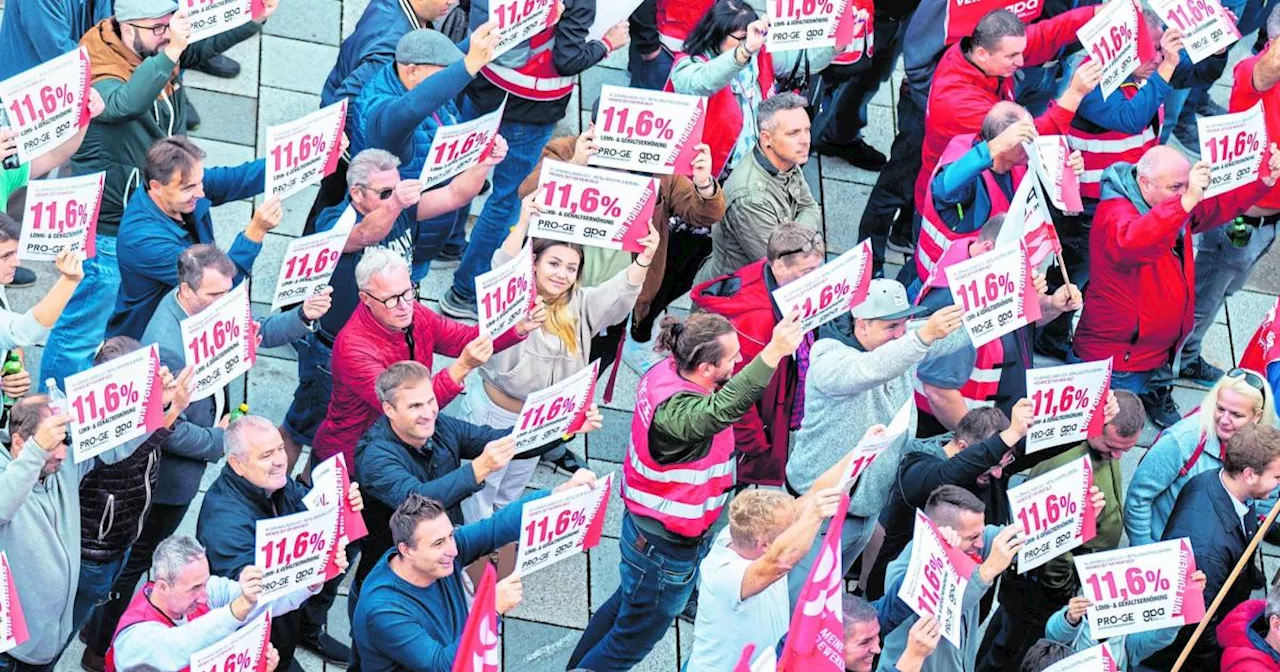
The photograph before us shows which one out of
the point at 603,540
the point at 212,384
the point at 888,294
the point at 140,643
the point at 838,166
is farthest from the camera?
the point at 838,166

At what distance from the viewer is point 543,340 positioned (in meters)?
9.25

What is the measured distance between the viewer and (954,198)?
10297 millimetres

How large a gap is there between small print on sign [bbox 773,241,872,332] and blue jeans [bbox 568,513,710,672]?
0.99m

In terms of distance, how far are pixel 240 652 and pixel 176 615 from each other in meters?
0.47

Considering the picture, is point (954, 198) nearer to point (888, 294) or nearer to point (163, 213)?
point (888, 294)

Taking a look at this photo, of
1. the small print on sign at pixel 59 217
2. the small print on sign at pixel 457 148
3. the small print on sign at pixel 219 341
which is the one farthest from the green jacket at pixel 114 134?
the small print on sign at pixel 219 341

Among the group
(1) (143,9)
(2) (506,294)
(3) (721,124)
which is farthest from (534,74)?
(2) (506,294)

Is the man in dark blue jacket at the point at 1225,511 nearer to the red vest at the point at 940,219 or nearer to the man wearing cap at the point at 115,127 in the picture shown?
the red vest at the point at 940,219

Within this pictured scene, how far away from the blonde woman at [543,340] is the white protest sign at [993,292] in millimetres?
1292

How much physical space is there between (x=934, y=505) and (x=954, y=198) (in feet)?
7.13

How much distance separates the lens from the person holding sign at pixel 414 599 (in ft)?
25.8

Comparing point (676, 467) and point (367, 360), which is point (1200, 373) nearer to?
point (676, 467)

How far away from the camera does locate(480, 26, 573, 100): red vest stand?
10.8 m

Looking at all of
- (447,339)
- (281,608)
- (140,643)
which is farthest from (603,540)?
(140,643)
